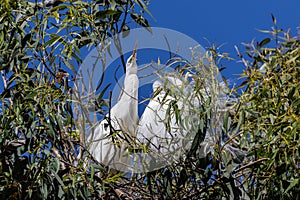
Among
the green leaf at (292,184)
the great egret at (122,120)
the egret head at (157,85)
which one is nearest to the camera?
the green leaf at (292,184)

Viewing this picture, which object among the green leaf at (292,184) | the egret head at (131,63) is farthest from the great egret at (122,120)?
the green leaf at (292,184)

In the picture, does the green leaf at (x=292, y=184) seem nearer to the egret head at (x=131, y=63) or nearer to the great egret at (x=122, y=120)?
the great egret at (x=122, y=120)

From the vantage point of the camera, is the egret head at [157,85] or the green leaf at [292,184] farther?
the egret head at [157,85]

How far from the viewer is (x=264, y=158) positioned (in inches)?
82.4

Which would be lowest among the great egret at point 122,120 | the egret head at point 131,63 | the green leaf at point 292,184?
the green leaf at point 292,184

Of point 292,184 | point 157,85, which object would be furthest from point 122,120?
point 292,184

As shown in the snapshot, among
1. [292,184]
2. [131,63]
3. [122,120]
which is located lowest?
[292,184]

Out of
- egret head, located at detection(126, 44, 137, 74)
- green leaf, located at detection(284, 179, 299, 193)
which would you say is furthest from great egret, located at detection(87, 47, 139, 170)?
green leaf, located at detection(284, 179, 299, 193)

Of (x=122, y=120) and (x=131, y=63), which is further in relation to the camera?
(x=131, y=63)

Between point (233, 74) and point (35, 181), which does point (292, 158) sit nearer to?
point (233, 74)

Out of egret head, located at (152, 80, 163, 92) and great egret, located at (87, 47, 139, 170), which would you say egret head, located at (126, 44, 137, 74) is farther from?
egret head, located at (152, 80, 163, 92)

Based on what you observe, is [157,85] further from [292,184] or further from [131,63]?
[292,184]

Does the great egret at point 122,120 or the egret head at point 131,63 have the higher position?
the egret head at point 131,63

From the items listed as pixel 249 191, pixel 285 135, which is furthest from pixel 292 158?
pixel 249 191
